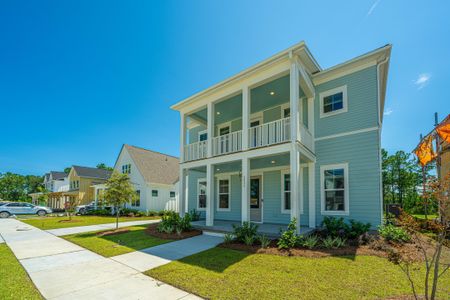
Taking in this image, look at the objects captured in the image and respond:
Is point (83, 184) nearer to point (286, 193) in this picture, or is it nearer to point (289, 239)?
point (286, 193)

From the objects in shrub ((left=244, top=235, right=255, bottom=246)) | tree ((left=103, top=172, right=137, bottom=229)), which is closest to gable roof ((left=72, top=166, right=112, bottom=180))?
tree ((left=103, top=172, right=137, bottom=229))

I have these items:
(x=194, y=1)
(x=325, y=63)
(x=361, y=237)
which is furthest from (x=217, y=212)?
(x=194, y=1)

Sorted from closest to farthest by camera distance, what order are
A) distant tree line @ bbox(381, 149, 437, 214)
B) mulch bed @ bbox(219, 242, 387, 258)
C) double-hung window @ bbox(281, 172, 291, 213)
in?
mulch bed @ bbox(219, 242, 387, 258) < double-hung window @ bbox(281, 172, 291, 213) < distant tree line @ bbox(381, 149, 437, 214)

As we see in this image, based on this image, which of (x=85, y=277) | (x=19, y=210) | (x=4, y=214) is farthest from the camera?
(x=19, y=210)

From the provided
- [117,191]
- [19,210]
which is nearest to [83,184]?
[19,210]

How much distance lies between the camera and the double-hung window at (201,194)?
14504 millimetres

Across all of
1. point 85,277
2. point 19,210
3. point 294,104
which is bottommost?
point 19,210

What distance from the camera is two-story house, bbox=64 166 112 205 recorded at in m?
31.0

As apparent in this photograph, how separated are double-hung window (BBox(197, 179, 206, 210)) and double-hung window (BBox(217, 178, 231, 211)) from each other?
1.33 meters

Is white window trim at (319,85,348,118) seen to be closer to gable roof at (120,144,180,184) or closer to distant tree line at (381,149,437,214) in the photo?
gable roof at (120,144,180,184)

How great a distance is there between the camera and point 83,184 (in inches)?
1247

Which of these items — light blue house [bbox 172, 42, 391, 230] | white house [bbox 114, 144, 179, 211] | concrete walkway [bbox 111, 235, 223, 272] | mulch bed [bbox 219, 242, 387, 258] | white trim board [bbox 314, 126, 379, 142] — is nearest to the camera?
concrete walkway [bbox 111, 235, 223, 272]

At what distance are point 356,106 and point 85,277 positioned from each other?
425 inches

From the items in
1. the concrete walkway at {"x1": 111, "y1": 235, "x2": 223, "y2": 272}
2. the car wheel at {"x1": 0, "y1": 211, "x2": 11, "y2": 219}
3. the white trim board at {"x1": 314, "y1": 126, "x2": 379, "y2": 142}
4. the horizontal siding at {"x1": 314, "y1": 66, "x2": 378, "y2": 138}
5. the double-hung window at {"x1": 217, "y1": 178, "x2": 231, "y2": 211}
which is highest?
the horizontal siding at {"x1": 314, "y1": 66, "x2": 378, "y2": 138}
